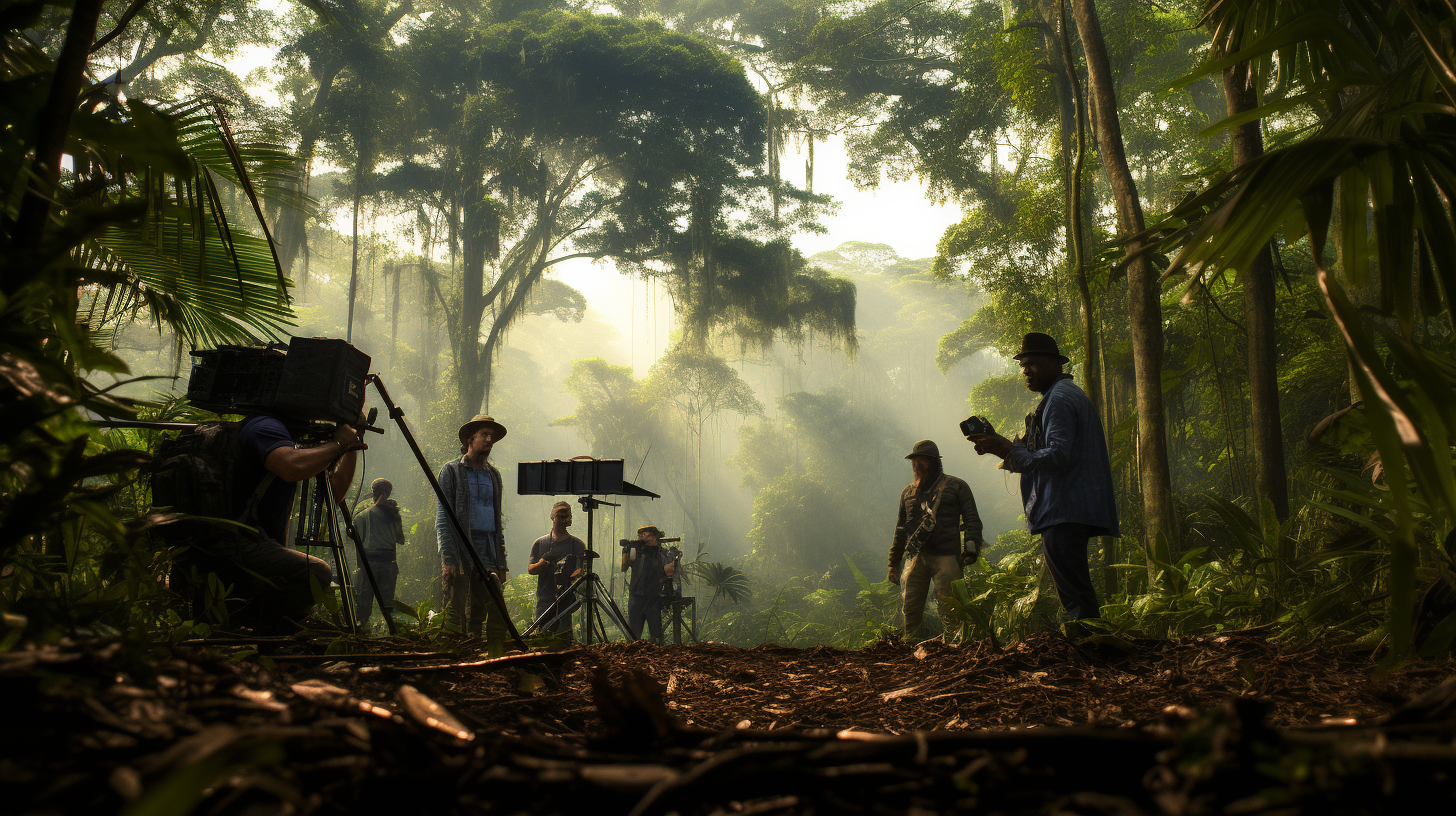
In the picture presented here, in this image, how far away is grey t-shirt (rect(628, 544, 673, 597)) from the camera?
898 centimetres

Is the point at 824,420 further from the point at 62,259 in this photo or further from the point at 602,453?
the point at 62,259

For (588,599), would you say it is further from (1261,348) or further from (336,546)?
(1261,348)

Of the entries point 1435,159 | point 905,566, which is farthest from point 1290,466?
point 1435,159

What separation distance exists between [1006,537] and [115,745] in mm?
17237

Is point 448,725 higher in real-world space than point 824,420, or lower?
lower

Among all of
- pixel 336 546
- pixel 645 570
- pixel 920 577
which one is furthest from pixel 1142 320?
pixel 645 570

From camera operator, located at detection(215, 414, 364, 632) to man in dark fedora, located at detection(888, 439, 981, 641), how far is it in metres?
4.02

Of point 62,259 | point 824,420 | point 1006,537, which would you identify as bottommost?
point 1006,537

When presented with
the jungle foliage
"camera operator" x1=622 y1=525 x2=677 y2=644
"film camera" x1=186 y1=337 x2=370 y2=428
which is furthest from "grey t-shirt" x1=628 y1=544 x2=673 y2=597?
"film camera" x1=186 y1=337 x2=370 y2=428

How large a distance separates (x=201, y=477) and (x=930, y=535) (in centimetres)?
454

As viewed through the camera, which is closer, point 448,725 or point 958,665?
point 448,725

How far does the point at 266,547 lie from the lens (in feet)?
7.78

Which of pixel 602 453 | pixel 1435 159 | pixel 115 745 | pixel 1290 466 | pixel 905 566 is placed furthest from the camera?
pixel 602 453

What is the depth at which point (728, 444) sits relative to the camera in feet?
193
